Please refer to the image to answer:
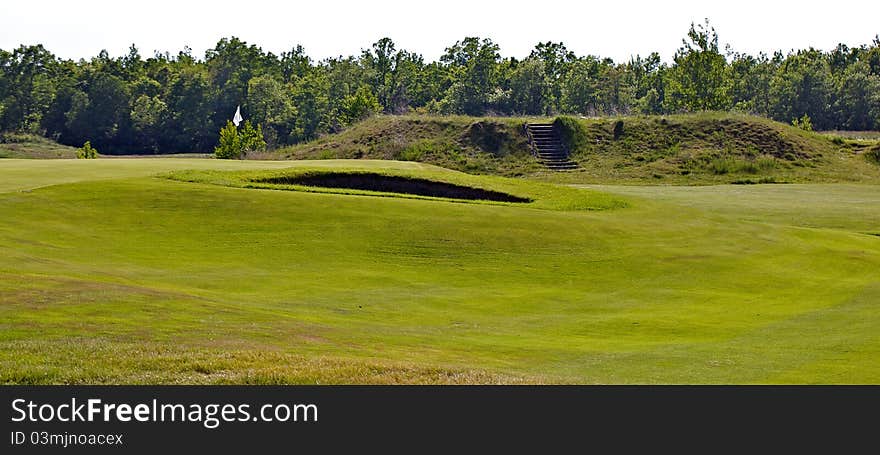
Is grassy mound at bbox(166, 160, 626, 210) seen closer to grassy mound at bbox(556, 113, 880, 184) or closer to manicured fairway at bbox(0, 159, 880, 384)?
manicured fairway at bbox(0, 159, 880, 384)

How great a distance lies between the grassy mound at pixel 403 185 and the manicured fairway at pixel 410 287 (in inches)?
55.0

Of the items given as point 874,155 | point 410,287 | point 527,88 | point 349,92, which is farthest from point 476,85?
point 410,287

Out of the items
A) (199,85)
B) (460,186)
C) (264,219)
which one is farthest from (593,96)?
(264,219)

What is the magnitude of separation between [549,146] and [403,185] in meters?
34.7

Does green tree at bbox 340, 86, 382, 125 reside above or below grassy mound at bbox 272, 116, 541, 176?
above

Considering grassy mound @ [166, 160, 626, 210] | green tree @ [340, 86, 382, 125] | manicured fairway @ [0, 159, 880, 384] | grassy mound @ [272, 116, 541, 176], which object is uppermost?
green tree @ [340, 86, 382, 125]

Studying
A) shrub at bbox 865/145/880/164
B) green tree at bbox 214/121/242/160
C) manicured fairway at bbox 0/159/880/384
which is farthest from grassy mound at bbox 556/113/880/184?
green tree at bbox 214/121/242/160

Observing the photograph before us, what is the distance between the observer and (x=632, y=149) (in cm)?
7562

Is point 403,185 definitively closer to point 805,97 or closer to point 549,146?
point 549,146

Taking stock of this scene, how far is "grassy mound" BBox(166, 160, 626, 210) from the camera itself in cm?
4200

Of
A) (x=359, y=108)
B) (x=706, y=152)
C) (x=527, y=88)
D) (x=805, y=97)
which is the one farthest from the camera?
(x=805, y=97)

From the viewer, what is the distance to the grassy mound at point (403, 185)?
42000 mm

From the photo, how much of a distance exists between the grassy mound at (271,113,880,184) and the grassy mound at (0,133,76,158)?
5018 centimetres
